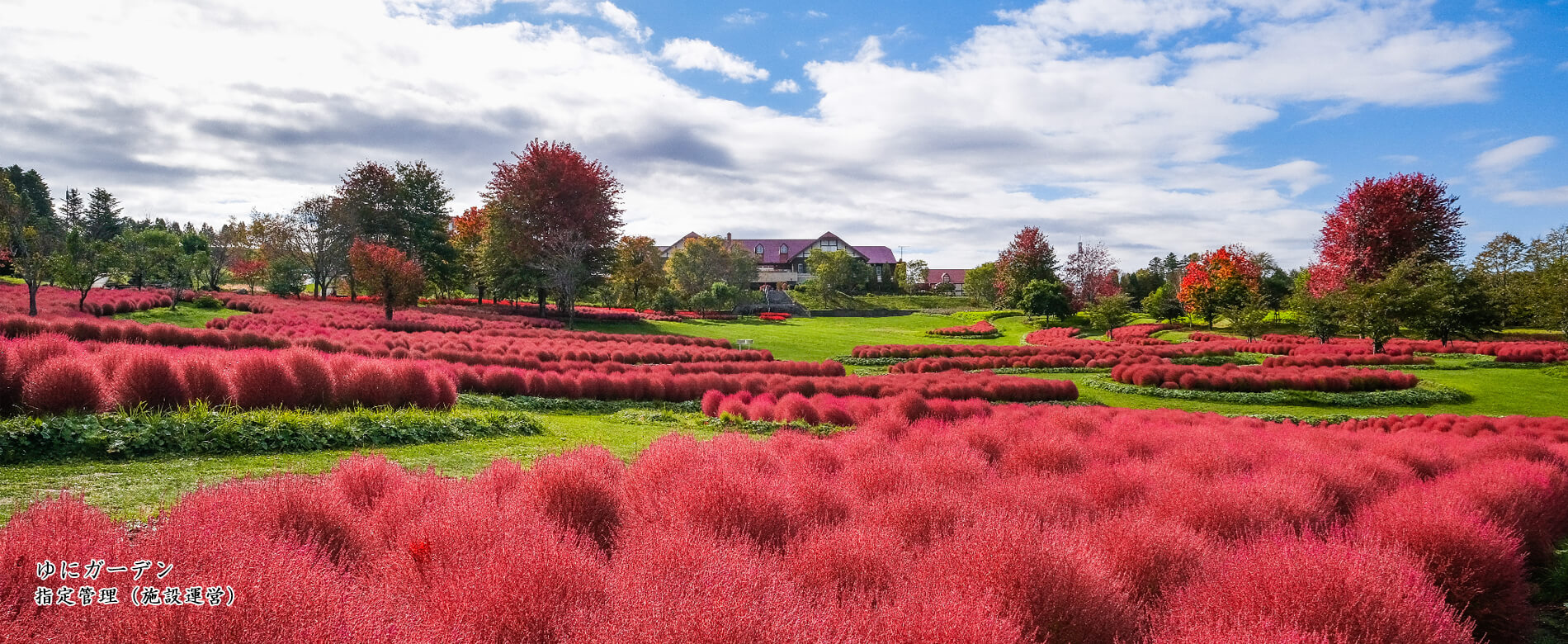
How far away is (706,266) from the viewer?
79625 millimetres

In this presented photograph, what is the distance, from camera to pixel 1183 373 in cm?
2578

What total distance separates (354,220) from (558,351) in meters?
41.7

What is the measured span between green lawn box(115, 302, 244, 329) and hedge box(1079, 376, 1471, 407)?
120 feet

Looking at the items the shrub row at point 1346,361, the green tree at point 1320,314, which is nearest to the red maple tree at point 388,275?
the shrub row at point 1346,361

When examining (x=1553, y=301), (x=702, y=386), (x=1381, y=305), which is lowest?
(x=702, y=386)

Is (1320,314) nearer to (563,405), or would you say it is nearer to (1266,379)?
(1266,379)

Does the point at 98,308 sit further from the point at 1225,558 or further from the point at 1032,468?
the point at 1225,558

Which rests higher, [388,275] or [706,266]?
[706,266]

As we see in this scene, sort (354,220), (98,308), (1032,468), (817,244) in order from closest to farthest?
(1032,468) < (98,308) < (354,220) < (817,244)

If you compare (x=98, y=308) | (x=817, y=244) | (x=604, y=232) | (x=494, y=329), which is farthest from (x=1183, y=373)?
(x=817, y=244)

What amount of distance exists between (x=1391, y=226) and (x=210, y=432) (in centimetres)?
6404

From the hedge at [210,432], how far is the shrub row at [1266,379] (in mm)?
23507

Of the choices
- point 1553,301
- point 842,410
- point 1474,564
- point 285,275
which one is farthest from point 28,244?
point 1553,301

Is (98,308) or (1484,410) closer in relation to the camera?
(1484,410)
